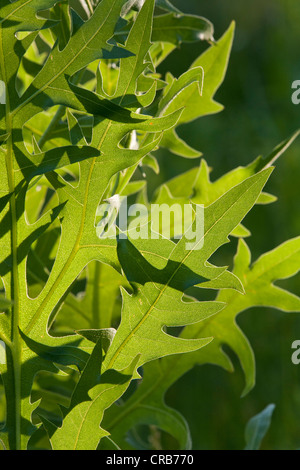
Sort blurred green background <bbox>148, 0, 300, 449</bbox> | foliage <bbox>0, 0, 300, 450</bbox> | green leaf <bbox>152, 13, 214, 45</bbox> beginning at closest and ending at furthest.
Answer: foliage <bbox>0, 0, 300, 450</bbox>, green leaf <bbox>152, 13, 214, 45</bbox>, blurred green background <bbox>148, 0, 300, 449</bbox>

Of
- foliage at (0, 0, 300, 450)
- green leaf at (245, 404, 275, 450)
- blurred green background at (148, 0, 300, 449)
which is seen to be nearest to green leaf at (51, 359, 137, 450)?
foliage at (0, 0, 300, 450)

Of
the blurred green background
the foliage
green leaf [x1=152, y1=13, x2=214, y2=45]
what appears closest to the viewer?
the foliage

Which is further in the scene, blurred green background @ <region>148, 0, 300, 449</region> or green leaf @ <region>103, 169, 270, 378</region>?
blurred green background @ <region>148, 0, 300, 449</region>

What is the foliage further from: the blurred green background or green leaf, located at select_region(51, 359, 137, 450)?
the blurred green background

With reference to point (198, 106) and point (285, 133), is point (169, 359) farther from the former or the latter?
point (285, 133)

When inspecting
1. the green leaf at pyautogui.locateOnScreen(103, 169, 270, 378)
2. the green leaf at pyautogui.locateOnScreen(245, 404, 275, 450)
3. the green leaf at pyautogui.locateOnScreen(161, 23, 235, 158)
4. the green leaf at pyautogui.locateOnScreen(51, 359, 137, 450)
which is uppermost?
the green leaf at pyautogui.locateOnScreen(161, 23, 235, 158)

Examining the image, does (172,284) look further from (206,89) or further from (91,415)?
(206,89)
